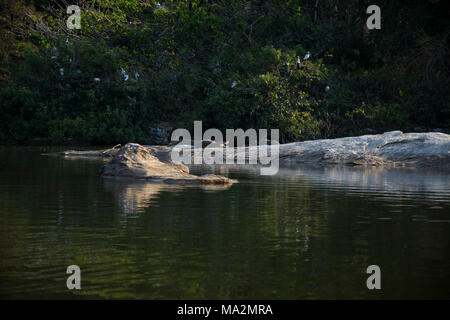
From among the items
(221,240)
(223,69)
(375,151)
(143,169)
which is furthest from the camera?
(223,69)

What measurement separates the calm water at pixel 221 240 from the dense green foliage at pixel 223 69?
15.0 m

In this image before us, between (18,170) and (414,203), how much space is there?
8.19 metres

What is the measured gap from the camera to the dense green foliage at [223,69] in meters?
26.6

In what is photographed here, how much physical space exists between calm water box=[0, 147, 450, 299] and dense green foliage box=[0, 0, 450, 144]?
15.0 metres

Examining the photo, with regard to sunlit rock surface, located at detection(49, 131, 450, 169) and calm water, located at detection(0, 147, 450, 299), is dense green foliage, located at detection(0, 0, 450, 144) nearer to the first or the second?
sunlit rock surface, located at detection(49, 131, 450, 169)

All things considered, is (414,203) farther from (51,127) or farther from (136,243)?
(51,127)

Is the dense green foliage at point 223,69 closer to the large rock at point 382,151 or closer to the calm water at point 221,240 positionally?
the large rock at point 382,151

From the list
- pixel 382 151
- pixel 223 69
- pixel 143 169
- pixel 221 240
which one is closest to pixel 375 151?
pixel 382 151

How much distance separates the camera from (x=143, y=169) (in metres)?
12.8

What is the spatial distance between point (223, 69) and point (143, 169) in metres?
17.5

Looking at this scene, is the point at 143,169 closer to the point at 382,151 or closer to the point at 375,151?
the point at 375,151

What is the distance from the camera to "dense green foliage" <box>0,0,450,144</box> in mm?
26609

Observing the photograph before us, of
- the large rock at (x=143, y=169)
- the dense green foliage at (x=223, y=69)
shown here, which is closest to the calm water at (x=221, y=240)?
the large rock at (x=143, y=169)

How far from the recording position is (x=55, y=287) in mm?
4883
